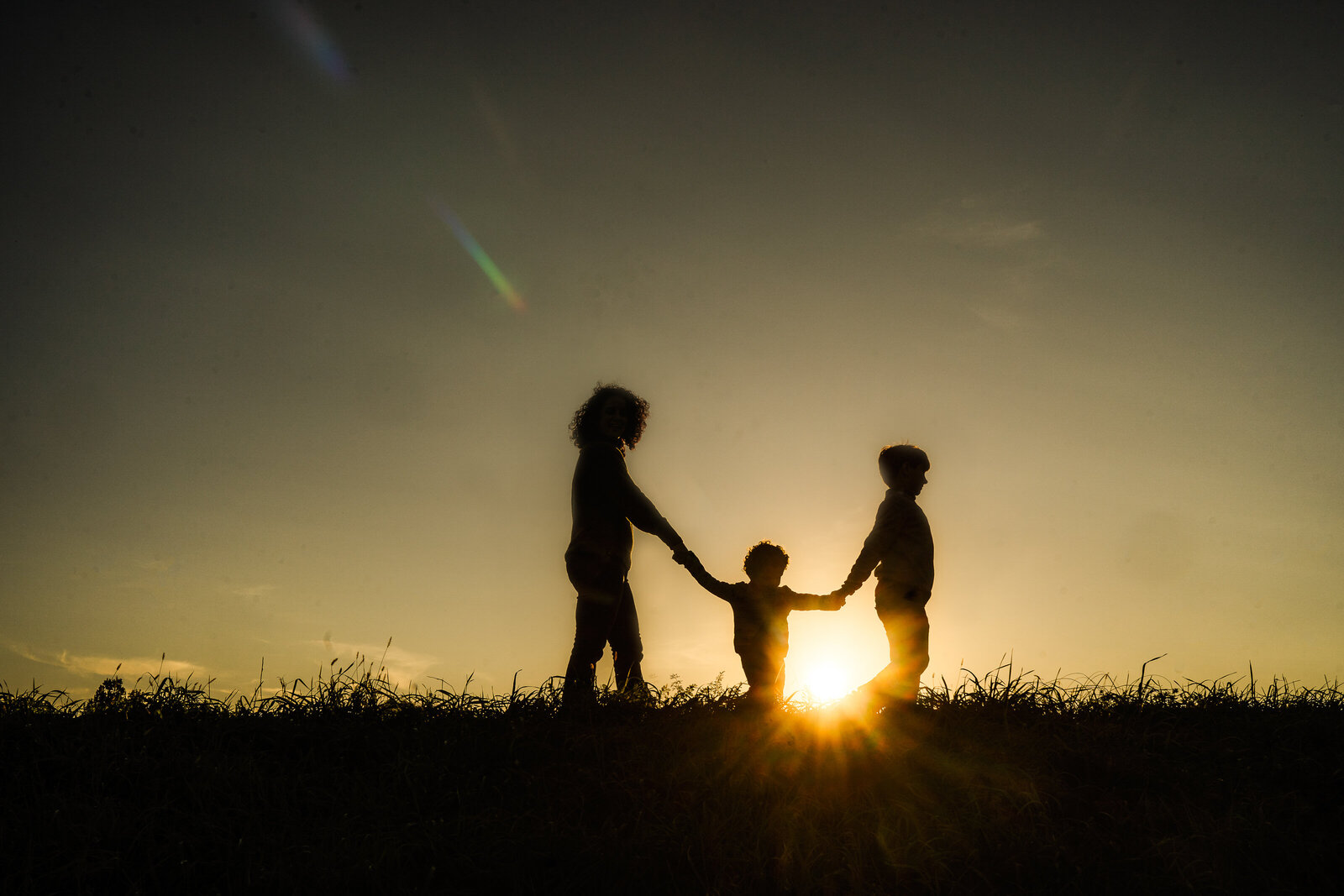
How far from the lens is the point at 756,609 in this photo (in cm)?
772

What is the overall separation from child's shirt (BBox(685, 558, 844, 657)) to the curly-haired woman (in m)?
0.49

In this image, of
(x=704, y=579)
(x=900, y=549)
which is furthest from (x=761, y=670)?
(x=900, y=549)

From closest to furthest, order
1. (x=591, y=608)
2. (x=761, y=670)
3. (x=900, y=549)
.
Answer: (x=591, y=608)
(x=761, y=670)
(x=900, y=549)

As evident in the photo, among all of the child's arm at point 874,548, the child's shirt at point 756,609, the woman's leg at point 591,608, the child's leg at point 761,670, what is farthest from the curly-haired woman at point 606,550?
the child's arm at point 874,548

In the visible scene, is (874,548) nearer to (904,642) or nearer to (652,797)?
(904,642)

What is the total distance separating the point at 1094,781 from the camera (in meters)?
5.52

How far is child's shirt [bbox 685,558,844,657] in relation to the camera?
759 cm

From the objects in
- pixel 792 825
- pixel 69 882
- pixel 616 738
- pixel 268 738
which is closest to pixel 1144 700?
pixel 792 825

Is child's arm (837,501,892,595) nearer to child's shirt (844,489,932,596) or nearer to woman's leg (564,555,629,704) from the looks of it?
child's shirt (844,489,932,596)

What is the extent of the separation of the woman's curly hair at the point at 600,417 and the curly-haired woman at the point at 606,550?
175 mm

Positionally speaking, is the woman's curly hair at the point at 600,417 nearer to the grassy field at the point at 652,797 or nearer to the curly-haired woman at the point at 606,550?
the curly-haired woman at the point at 606,550

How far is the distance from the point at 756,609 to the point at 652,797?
2.85m

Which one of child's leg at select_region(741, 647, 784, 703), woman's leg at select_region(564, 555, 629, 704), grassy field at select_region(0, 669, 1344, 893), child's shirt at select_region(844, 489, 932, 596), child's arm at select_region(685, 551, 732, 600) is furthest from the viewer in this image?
child's arm at select_region(685, 551, 732, 600)

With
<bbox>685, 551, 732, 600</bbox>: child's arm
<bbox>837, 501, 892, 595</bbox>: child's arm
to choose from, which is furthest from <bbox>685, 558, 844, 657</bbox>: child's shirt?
<bbox>837, 501, 892, 595</bbox>: child's arm
